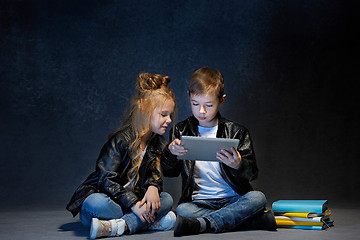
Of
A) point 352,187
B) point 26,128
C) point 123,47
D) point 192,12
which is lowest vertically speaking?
point 352,187

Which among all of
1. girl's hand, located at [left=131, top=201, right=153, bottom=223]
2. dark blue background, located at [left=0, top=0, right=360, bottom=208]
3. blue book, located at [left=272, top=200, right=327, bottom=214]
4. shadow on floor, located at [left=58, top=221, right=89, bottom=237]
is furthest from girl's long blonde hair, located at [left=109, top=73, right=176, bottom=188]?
dark blue background, located at [left=0, top=0, right=360, bottom=208]

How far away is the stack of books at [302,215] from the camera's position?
2.62m

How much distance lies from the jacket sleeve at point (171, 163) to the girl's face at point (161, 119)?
0.34ft

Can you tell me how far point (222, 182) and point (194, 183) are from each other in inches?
6.1

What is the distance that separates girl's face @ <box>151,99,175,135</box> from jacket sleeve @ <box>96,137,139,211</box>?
20 centimetres

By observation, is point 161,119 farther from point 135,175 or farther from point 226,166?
point 226,166

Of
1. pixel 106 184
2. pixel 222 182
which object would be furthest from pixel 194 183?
pixel 106 184

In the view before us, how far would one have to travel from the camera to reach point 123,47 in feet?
13.5

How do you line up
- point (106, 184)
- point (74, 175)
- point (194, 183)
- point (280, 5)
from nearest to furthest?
point (106, 184) → point (194, 183) → point (74, 175) → point (280, 5)

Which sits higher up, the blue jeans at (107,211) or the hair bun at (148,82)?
the hair bun at (148,82)

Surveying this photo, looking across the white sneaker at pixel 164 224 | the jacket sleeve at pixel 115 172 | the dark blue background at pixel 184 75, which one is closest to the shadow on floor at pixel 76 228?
the jacket sleeve at pixel 115 172

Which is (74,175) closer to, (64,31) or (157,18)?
(64,31)

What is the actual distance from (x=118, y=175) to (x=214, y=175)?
539 mm

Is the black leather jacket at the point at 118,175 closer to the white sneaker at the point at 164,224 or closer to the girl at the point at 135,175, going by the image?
the girl at the point at 135,175
